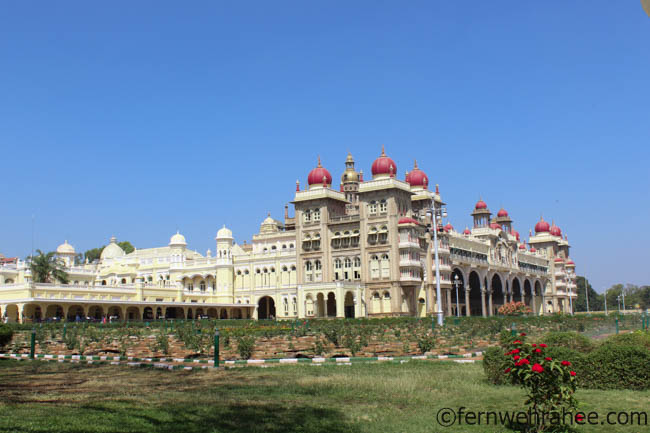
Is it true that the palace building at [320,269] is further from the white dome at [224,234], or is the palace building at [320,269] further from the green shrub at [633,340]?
the green shrub at [633,340]

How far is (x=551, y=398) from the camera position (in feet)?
29.3

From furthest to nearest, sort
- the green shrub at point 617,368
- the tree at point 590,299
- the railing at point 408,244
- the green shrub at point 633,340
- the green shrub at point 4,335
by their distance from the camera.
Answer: the tree at point 590,299 < the railing at point 408,244 < the green shrub at point 4,335 < the green shrub at point 633,340 < the green shrub at point 617,368

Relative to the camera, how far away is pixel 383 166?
67312 millimetres

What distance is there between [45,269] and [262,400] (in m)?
65.4

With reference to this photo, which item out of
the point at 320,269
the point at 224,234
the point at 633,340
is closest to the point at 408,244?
the point at 320,269

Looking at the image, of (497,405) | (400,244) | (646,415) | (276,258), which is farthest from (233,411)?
(276,258)

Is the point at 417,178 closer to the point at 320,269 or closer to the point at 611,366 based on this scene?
the point at 320,269

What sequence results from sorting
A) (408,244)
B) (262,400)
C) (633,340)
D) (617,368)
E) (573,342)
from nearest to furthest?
(262,400) < (617,368) < (633,340) < (573,342) < (408,244)

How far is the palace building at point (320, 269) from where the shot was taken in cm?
6375

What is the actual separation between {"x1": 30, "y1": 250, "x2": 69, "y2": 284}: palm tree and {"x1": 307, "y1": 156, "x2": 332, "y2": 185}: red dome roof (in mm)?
30946

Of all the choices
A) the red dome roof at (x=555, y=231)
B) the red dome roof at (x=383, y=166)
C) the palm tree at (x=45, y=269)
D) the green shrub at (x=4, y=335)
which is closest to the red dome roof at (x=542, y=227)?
the red dome roof at (x=555, y=231)

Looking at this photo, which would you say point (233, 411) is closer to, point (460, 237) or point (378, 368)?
point (378, 368)

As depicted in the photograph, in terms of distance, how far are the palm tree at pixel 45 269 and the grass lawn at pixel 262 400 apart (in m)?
57.0

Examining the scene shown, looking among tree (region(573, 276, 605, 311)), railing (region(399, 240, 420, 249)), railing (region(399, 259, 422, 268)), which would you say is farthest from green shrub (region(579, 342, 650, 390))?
tree (region(573, 276, 605, 311))
